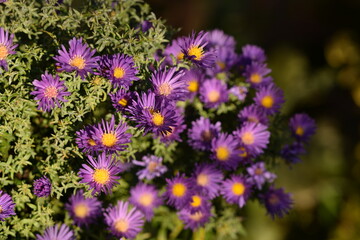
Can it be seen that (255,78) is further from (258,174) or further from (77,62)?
(77,62)

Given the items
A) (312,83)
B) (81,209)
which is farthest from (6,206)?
(312,83)

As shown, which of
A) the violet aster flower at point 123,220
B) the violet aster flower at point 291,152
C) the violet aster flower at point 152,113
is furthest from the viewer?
the violet aster flower at point 291,152

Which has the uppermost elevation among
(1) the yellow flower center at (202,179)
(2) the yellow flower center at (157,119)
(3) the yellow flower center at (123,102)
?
(3) the yellow flower center at (123,102)

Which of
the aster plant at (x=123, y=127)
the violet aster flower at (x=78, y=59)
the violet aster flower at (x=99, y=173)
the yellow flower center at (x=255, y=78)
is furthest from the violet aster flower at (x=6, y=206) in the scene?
the yellow flower center at (x=255, y=78)

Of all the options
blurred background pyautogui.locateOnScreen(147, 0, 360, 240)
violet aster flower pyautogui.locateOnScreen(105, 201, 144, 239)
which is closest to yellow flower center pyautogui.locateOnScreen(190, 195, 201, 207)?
violet aster flower pyautogui.locateOnScreen(105, 201, 144, 239)

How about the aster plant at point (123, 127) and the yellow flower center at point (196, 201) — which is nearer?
the aster plant at point (123, 127)

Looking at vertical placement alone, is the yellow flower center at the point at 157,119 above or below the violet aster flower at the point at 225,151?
below

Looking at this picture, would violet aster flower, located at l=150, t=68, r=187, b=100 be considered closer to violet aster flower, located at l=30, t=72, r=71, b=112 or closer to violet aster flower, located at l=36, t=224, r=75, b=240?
violet aster flower, located at l=30, t=72, r=71, b=112

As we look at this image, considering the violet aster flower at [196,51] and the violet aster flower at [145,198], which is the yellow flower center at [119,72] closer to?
the violet aster flower at [196,51]

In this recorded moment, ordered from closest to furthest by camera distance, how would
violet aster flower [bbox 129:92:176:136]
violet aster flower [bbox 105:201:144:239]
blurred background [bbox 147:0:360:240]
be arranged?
violet aster flower [bbox 129:92:176:136] < violet aster flower [bbox 105:201:144:239] < blurred background [bbox 147:0:360:240]
